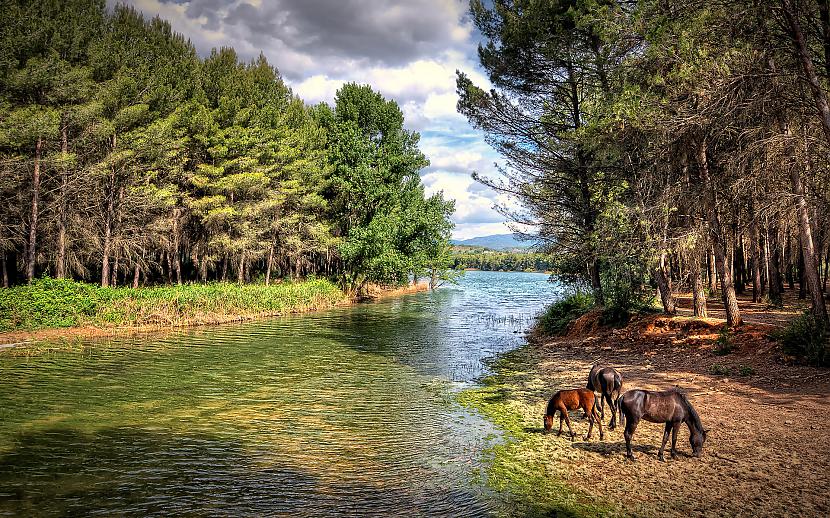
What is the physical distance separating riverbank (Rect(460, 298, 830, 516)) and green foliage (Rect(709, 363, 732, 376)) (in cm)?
3

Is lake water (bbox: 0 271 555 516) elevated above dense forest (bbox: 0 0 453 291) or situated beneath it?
situated beneath

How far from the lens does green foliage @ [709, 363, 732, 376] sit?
492 inches

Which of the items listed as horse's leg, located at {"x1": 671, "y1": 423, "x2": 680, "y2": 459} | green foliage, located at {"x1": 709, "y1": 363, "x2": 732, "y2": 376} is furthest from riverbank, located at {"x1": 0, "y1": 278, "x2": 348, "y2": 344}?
green foliage, located at {"x1": 709, "y1": 363, "x2": 732, "y2": 376}

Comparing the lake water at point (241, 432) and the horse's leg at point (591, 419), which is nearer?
the lake water at point (241, 432)

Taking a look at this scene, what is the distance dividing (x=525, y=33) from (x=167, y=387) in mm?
18663

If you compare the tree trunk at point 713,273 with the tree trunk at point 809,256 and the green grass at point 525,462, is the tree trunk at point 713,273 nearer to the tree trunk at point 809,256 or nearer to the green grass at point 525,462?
the tree trunk at point 809,256

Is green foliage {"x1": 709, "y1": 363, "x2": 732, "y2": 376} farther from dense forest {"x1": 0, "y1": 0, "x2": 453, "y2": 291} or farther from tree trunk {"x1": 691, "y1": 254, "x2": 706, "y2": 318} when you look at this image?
dense forest {"x1": 0, "y1": 0, "x2": 453, "y2": 291}

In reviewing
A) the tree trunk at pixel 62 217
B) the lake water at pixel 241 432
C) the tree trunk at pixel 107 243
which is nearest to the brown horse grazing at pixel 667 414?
the lake water at pixel 241 432

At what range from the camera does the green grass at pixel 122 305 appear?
70.9 ft

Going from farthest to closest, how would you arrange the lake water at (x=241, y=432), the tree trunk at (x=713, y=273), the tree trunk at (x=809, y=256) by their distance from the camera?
1. the tree trunk at (x=713, y=273)
2. the tree trunk at (x=809, y=256)
3. the lake water at (x=241, y=432)

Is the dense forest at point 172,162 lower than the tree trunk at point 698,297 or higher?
higher

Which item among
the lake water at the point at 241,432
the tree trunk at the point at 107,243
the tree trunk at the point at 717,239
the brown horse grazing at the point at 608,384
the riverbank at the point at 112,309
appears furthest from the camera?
the tree trunk at the point at 107,243

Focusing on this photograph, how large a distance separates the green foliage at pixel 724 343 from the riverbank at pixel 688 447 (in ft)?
0.28

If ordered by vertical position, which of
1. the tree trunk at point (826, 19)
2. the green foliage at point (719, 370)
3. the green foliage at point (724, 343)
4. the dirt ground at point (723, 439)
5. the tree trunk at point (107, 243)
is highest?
the tree trunk at point (826, 19)
